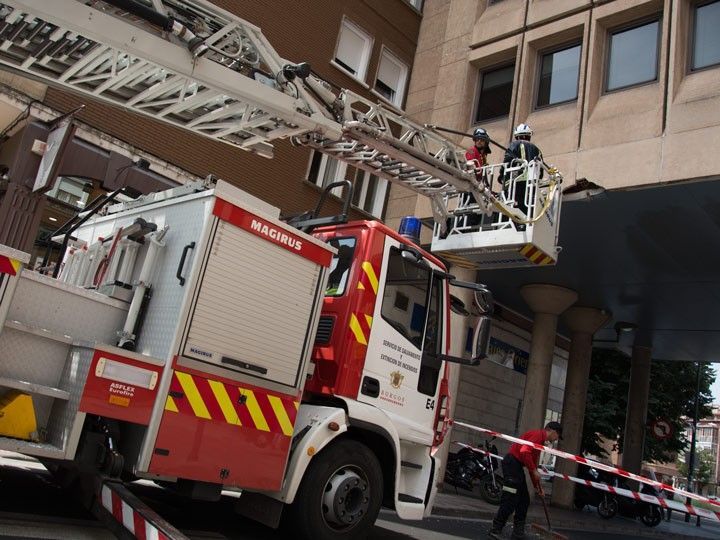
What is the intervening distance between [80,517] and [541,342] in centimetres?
1280

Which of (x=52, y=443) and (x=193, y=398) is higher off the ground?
(x=193, y=398)

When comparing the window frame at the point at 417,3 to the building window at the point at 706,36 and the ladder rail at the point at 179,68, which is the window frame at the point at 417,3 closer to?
the building window at the point at 706,36

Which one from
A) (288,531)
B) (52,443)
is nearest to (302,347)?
(288,531)

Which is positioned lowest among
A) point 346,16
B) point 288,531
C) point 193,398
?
point 288,531

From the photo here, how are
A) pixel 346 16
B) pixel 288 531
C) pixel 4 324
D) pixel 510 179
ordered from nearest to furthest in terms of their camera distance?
pixel 4 324
pixel 288 531
pixel 510 179
pixel 346 16

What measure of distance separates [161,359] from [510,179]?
671 cm

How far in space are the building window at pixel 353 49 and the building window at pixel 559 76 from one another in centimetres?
583

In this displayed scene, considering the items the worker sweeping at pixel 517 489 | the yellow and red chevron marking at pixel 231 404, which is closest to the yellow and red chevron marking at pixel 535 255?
the worker sweeping at pixel 517 489

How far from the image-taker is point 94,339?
4.49 metres

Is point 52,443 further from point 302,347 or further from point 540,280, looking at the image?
point 540,280

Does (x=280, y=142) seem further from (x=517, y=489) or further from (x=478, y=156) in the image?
(x=517, y=489)

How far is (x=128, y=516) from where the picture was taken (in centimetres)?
397

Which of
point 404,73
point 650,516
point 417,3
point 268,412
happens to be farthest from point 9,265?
point 417,3

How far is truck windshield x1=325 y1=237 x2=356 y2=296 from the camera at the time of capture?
19.1ft
